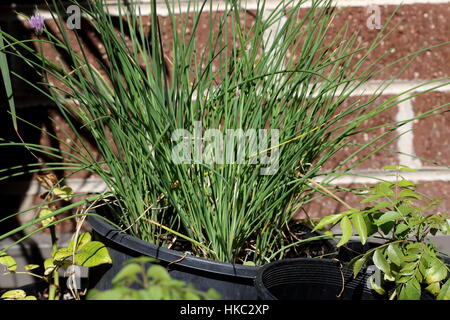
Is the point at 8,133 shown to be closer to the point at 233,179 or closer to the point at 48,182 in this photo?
the point at 48,182

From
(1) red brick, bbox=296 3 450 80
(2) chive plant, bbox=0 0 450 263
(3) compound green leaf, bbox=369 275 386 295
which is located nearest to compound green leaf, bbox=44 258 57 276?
(2) chive plant, bbox=0 0 450 263

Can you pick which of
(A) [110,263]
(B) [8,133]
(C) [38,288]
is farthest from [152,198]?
(B) [8,133]

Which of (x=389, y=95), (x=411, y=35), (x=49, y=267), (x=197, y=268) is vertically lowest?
(x=49, y=267)

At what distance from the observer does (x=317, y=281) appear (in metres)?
0.78

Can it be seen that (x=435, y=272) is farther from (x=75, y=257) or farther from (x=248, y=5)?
(x=248, y=5)

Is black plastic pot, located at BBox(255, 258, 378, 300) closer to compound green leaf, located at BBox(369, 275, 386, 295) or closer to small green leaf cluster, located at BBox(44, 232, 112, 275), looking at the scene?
compound green leaf, located at BBox(369, 275, 386, 295)

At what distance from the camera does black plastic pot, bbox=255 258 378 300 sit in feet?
2.46

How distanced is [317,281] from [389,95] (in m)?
0.57

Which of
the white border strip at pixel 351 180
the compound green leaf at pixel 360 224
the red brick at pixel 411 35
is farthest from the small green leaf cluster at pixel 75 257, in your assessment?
the red brick at pixel 411 35

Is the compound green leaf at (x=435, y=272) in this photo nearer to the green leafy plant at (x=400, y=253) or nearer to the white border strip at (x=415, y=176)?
the green leafy plant at (x=400, y=253)

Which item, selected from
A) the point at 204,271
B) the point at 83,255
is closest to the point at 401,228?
the point at 204,271

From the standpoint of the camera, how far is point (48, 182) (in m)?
1.00

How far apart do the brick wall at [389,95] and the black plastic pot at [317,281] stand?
0.44 metres

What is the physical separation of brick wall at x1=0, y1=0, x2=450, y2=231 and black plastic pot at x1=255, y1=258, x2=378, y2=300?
44 centimetres
